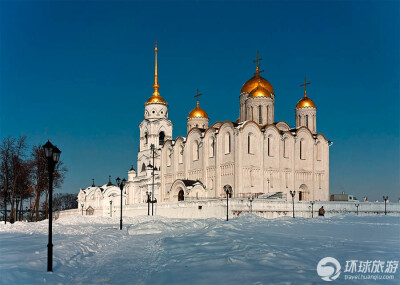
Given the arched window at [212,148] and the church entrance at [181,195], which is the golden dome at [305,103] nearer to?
the arched window at [212,148]

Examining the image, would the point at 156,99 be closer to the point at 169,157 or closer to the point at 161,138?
the point at 161,138

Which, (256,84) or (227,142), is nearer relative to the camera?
(227,142)

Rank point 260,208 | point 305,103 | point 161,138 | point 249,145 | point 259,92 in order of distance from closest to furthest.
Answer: point 260,208 → point 249,145 → point 259,92 → point 305,103 → point 161,138

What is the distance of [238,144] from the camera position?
50.0 m

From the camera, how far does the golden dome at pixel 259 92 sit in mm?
57125

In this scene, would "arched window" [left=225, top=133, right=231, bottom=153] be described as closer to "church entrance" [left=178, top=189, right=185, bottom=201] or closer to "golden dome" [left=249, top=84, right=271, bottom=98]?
"church entrance" [left=178, top=189, right=185, bottom=201]

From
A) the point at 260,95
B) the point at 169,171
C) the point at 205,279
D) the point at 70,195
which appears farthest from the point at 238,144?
the point at 70,195

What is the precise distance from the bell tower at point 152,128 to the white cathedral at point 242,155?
0.49 feet

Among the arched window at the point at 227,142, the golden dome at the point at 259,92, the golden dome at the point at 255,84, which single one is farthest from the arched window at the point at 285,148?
the golden dome at the point at 255,84

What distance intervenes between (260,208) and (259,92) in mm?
19398

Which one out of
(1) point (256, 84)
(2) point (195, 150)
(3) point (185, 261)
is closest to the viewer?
(3) point (185, 261)

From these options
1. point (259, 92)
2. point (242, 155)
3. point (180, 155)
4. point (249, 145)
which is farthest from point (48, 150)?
point (180, 155)

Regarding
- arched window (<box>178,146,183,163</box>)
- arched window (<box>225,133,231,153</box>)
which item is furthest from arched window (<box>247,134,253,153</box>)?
arched window (<box>178,146,183,163</box>)

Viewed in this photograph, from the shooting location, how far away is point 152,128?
68625 millimetres
